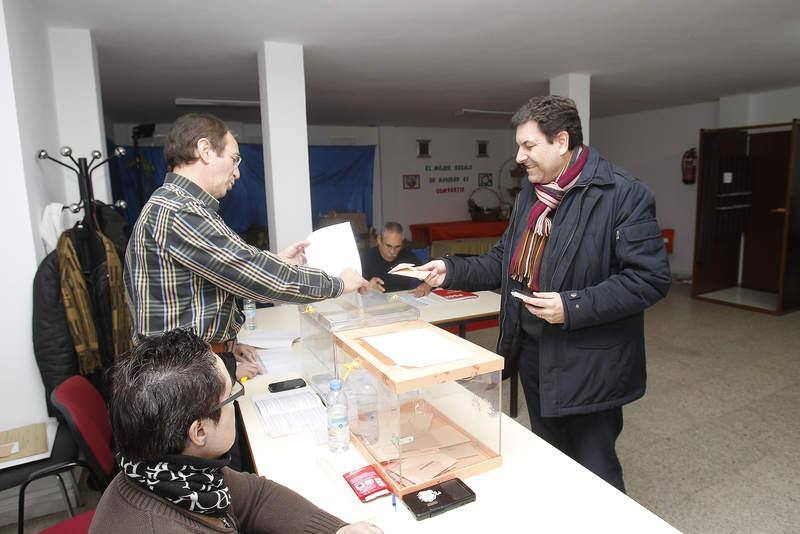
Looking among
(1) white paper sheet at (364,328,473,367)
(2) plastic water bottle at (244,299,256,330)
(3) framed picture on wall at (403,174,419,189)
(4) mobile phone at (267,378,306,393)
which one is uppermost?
(3) framed picture on wall at (403,174,419,189)

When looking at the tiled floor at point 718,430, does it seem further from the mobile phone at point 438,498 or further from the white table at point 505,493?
the mobile phone at point 438,498

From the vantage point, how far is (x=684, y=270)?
7695 mm

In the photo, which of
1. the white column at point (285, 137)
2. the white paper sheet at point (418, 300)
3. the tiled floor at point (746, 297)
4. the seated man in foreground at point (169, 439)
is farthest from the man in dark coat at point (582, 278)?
the tiled floor at point (746, 297)

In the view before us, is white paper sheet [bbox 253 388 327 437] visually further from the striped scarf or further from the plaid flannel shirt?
the striped scarf

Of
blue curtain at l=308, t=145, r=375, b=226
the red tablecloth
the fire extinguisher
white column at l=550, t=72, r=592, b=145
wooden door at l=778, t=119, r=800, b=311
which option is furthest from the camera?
the red tablecloth

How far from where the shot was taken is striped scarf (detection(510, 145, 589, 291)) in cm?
164

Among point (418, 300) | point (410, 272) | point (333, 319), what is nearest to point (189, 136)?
point (333, 319)

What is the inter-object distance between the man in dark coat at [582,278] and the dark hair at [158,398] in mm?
997

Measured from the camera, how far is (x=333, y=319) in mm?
1821

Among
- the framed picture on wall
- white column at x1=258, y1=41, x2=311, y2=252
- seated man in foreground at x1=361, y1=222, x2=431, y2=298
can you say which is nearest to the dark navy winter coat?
seated man in foreground at x1=361, y1=222, x2=431, y2=298

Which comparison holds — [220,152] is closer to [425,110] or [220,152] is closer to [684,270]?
[425,110]

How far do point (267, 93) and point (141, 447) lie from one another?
323 centimetres

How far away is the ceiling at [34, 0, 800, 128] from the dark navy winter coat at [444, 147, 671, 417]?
1892 mm

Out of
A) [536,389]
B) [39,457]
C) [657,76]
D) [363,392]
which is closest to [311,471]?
[363,392]
